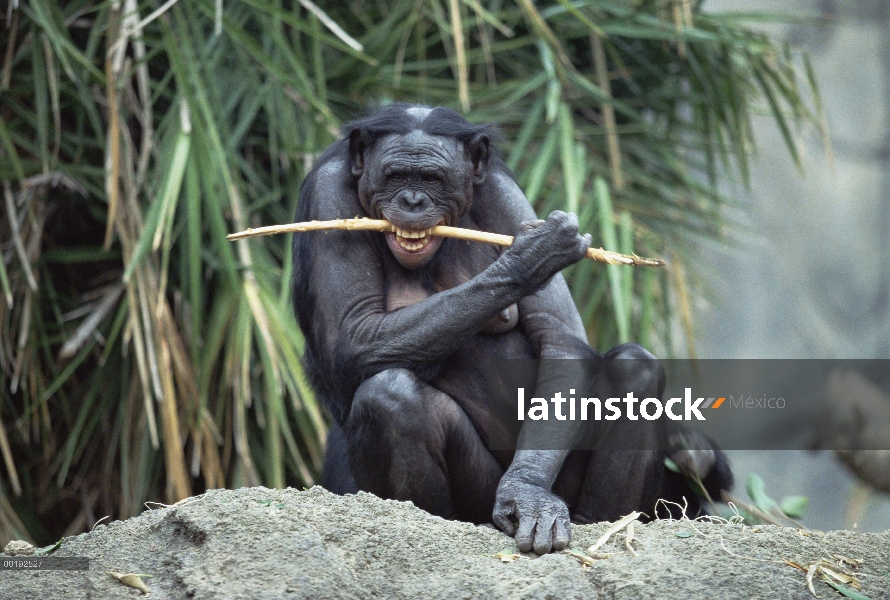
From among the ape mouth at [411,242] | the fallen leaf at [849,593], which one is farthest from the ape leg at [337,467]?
the fallen leaf at [849,593]

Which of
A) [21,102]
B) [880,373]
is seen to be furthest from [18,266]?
[880,373]

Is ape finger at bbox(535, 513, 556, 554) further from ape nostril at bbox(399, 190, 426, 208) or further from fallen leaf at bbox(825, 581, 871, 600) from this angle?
ape nostril at bbox(399, 190, 426, 208)

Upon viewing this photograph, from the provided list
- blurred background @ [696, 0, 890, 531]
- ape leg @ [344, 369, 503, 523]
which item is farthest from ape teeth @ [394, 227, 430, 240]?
blurred background @ [696, 0, 890, 531]

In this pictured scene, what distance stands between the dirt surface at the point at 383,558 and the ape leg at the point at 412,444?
348 mm

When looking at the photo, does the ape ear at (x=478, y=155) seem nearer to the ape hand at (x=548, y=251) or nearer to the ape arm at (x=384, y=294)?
the ape arm at (x=384, y=294)

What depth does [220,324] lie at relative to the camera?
17.7 feet

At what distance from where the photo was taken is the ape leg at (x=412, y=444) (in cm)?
329

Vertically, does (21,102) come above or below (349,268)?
above

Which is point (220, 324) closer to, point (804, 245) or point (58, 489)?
point (58, 489)

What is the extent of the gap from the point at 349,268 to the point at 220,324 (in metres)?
2.02

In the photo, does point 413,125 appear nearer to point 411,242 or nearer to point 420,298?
point 411,242

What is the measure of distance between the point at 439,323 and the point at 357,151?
754 millimetres

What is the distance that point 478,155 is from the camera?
3.77 metres

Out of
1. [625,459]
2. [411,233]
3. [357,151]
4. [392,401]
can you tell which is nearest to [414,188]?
[411,233]
